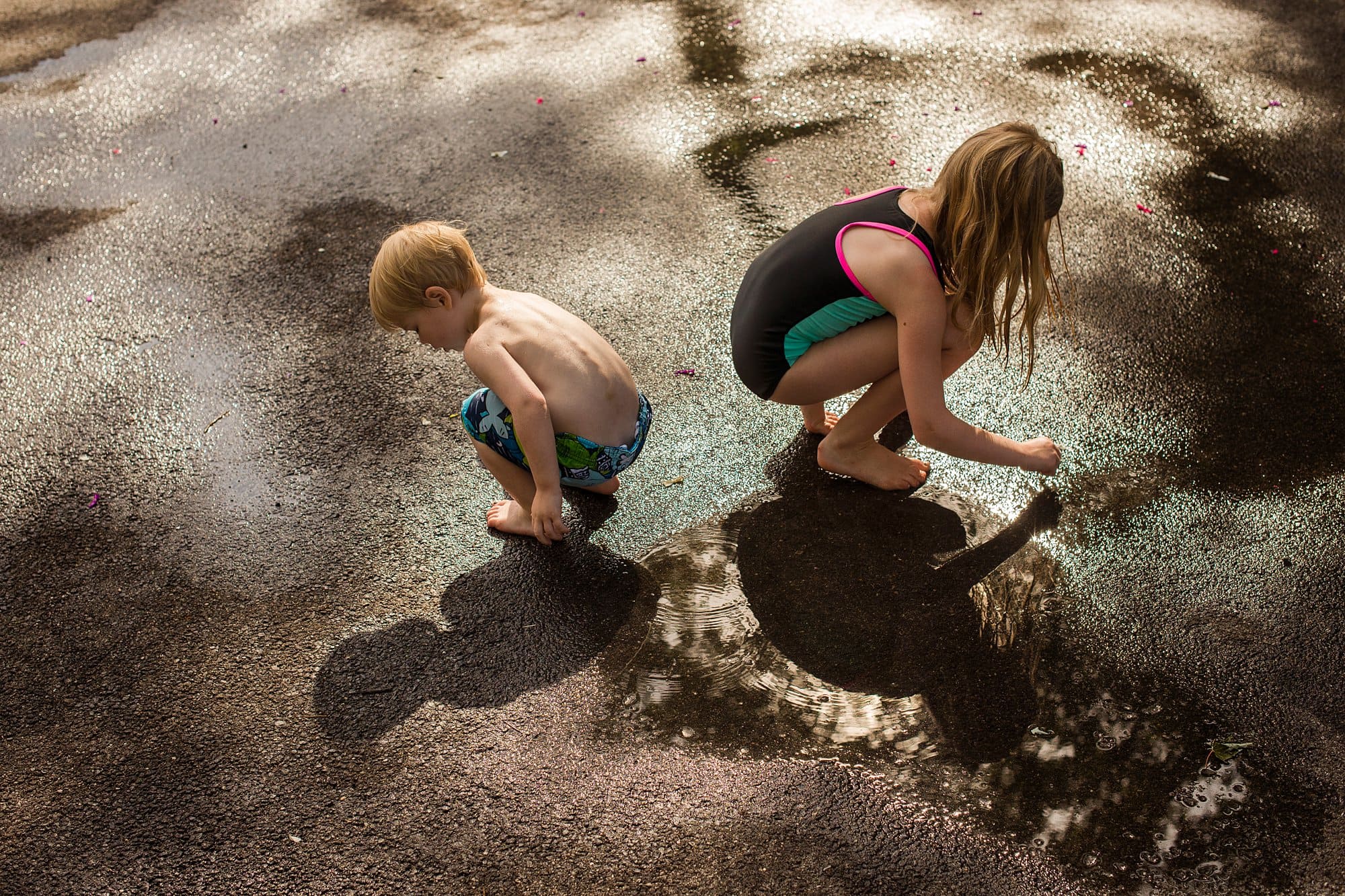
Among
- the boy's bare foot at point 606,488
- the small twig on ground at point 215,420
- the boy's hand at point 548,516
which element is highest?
the boy's hand at point 548,516

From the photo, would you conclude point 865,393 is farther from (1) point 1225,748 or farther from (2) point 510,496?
(1) point 1225,748

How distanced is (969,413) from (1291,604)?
1100 millimetres

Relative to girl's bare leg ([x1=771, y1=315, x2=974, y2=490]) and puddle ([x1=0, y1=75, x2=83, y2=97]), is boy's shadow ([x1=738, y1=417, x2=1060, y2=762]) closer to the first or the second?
girl's bare leg ([x1=771, y1=315, x2=974, y2=490])

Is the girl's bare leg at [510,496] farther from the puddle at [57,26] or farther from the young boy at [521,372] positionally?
the puddle at [57,26]

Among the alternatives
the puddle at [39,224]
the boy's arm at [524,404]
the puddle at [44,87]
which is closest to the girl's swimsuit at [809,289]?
the boy's arm at [524,404]

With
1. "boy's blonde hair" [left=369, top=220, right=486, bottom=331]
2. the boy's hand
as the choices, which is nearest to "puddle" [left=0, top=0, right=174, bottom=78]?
"boy's blonde hair" [left=369, top=220, right=486, bottom=331]

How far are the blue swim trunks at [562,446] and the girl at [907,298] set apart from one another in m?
0.47

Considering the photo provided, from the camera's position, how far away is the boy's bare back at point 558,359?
2.78 m

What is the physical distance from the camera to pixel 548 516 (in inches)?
113

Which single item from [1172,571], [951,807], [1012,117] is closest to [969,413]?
[1172,571]

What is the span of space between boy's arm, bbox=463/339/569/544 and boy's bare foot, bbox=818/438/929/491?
2.92 ft

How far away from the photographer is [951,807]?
2336 mm

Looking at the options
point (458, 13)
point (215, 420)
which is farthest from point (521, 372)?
point (458, 13)

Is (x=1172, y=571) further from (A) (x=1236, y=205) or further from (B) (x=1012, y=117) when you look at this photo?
(B) (x=1012, y=117)
